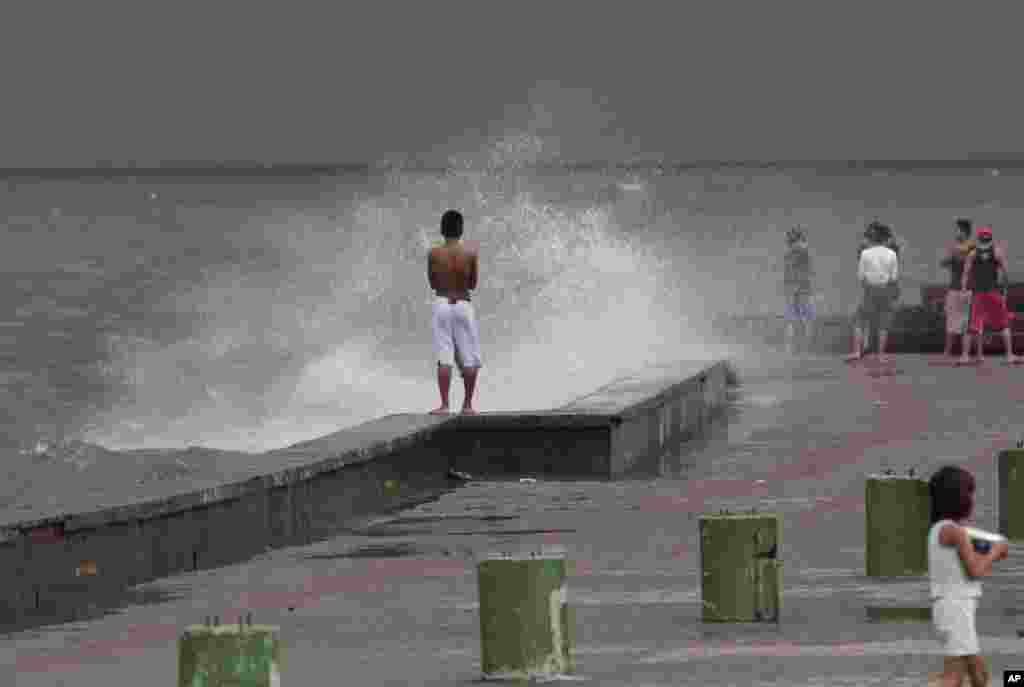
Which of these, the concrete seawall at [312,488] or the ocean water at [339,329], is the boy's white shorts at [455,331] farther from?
the ocean water at [339,329]

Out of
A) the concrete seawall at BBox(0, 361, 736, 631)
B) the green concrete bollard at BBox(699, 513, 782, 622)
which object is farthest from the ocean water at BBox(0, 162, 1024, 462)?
the green concrete bollard at BBox(699, 513, 782, 622)

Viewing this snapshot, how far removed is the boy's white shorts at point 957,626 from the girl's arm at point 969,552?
130 millimetres

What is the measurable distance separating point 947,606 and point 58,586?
20.8 feet

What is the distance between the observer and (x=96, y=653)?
45.7 feet

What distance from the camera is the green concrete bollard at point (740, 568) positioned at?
14.2 metres

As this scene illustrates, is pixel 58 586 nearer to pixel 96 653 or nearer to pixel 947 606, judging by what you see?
pixel 96 653

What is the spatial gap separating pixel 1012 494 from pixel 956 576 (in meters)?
6.81

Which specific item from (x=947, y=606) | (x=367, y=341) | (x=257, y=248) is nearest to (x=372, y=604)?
(x=947, y=606)

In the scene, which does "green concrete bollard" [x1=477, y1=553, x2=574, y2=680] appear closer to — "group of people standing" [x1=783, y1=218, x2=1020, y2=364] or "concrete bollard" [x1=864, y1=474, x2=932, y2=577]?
"concrete bollard" [x1=864, y1=474, x2=932, y2=577]

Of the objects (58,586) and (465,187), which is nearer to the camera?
(58,586)

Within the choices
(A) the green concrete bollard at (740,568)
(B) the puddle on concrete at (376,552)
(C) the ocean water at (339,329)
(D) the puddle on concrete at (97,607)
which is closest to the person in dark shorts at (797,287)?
(C) the ocean water at (339,329)

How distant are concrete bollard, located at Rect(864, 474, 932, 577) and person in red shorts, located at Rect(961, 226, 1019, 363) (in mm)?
19903

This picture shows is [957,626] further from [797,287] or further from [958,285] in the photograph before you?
[797,287]

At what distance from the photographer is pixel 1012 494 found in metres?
17.5
